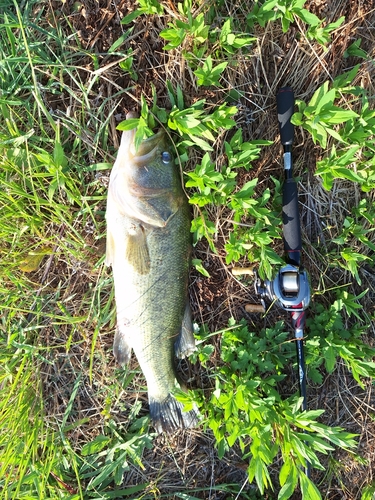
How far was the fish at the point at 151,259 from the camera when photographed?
224cm

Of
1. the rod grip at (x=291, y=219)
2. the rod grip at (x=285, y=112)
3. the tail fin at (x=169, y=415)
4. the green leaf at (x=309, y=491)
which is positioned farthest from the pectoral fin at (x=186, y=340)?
the rod grip at (x=285, y=112)

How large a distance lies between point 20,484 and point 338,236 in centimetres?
292

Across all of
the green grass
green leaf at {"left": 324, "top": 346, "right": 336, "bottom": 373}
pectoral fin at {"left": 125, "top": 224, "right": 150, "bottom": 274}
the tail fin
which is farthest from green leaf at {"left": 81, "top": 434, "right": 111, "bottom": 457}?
green leaf at {"left": 324, "top": 346, "right": 336, "bottom": 373}

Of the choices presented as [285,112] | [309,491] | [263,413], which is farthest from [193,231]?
[309,491]

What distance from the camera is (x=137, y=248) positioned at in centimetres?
233

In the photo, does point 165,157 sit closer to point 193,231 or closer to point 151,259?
point 193,231

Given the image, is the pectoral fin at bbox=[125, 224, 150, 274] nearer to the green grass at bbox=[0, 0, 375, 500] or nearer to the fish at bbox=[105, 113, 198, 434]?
the fish at bbox=[105, 113, 198, 434]

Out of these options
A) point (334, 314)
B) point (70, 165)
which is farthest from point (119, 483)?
point (70, 165)

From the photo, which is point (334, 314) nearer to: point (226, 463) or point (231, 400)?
point (231, 400)

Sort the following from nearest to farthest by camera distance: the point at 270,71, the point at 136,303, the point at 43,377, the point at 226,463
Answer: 1. the point at 136,303
2. the point at 270,71
3. the point at 43,377
4. the point at 226,463

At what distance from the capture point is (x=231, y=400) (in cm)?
250

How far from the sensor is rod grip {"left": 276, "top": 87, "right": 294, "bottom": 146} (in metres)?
2.44

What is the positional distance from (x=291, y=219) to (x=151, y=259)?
0.99m

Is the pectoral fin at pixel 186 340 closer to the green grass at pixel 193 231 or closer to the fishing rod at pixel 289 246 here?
the green grass at pixel 193 231
